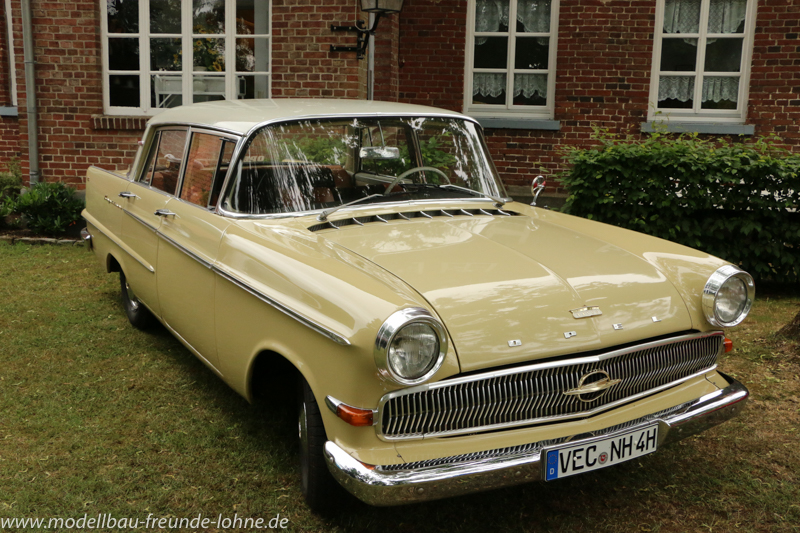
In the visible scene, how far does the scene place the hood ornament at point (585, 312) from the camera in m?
2.61

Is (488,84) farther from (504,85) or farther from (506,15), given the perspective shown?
(506,15)

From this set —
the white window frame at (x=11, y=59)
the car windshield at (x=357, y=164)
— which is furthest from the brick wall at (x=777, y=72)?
the white window frame at (x=11, y=59)

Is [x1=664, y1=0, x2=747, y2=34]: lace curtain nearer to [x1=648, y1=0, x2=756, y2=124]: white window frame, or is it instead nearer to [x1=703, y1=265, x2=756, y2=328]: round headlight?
[x1=648, y1=0, x2=756, y2=124]: white window frame

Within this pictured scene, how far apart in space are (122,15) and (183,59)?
2.99 feet

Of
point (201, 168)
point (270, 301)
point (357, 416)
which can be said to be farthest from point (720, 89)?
point (357, 416)

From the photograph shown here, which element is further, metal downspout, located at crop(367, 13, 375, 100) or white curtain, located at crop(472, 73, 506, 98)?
white curtain, located at crop(472, 73, 506, 98)

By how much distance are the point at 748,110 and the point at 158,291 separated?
7525 mm

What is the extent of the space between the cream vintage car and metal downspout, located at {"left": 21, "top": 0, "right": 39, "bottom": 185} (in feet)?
17.9

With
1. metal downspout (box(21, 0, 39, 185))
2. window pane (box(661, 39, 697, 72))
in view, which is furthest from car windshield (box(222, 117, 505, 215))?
metal downspout (box(21, 0, 39, 185))

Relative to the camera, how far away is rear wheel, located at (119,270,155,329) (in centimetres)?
504

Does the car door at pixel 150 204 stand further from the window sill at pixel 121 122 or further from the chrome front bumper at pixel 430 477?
the window sill at pixel 121 122

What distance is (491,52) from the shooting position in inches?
368

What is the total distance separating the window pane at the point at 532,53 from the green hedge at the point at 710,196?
3.00 meters

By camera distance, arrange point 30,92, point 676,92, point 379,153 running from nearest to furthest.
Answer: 1. point 379,153
2. point 30,92
3. point 676,92
